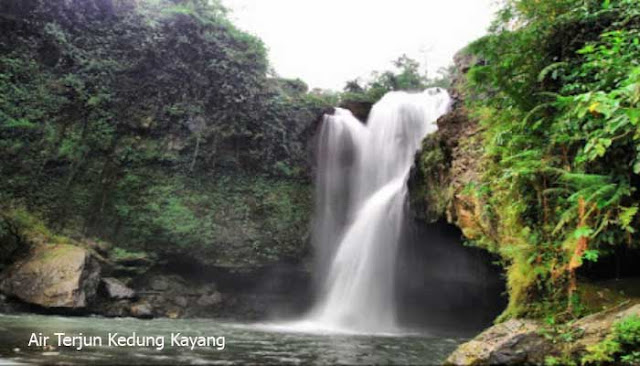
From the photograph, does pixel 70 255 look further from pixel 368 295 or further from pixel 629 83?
pixel 629 83

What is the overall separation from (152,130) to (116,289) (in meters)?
5.39

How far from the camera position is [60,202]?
13.2 metres

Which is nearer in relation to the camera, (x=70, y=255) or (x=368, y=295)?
(x=70, y=255)

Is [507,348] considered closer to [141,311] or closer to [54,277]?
[141,311]

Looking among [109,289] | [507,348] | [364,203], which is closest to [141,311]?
[109,289]

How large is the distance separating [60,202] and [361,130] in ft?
34.9

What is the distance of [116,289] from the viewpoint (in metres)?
12.0

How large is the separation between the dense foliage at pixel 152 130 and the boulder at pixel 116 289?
5.06ft

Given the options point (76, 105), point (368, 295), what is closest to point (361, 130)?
point (368, 295)

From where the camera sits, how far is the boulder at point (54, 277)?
10359 mm

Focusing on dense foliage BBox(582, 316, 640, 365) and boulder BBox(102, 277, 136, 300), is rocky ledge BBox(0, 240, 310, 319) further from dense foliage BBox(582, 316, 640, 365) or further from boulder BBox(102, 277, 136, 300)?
dense foliage BBox(582, 316, 640, 365)

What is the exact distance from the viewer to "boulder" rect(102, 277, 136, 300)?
38.7ft

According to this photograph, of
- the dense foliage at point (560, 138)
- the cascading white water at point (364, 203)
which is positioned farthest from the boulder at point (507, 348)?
the cascading white water at point (364, 203)

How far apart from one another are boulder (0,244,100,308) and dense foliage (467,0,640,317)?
9393 millimetres
